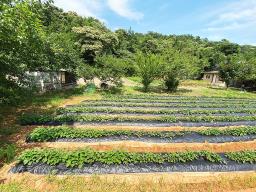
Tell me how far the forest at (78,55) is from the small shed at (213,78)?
7.89ft

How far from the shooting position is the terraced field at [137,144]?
7707 mm

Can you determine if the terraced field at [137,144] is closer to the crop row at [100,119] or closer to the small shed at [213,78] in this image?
the crop row at [100,119]

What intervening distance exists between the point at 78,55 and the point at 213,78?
33044 mm

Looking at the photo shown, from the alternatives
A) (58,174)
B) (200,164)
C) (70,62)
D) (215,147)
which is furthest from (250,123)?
(70,62)

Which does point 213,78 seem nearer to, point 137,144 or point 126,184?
point 137,144

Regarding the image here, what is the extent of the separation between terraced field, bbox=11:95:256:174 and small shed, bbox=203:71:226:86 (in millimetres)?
30895

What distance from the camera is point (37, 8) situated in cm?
884

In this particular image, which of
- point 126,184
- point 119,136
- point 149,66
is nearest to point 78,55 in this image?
point 149,66


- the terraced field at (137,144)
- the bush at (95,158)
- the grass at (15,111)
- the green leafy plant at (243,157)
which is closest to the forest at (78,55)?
the grass at (15,111)

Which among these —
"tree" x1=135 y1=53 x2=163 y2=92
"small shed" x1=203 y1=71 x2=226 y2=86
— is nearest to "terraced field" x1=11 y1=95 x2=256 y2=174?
"tree" x1=135 y1=53 x2=163 y2=92

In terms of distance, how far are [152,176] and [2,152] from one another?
5.66 meters

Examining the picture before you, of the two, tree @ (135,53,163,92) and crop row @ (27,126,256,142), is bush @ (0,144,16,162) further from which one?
tree @ (135,53,163,92)

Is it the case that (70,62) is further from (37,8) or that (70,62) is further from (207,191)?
(207,191)

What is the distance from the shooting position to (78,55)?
2525 centimetres
